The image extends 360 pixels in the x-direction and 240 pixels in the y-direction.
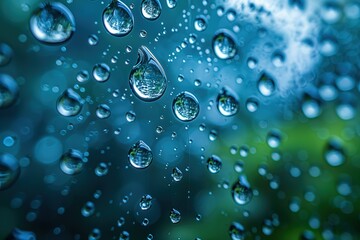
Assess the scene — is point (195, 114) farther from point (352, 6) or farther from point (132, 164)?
point (352, 6)

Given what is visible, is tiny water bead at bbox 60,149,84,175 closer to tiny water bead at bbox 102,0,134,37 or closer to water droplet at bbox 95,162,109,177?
water droplet at bbox 95,162,109,177

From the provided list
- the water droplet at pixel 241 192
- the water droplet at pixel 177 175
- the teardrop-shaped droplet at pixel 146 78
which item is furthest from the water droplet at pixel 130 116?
the water droplet at pixel 241 192

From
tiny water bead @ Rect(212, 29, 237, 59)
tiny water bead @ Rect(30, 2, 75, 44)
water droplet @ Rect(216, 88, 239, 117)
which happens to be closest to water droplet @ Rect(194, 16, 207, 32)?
tiny water bead @ Rect(212, 29, 237, 59)

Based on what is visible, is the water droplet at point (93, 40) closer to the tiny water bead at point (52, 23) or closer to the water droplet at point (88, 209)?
the tiny water bead at point (52, 23)

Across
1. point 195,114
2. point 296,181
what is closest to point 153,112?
point 195,114

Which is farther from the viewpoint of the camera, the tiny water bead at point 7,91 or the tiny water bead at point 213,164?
the tiny water bead at point 213,164
